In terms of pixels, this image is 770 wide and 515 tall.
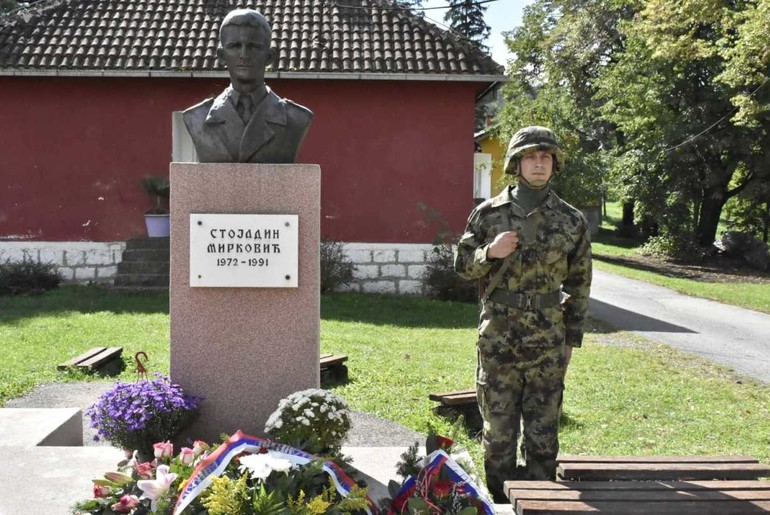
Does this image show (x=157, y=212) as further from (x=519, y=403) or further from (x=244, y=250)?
(x=519, y=403)

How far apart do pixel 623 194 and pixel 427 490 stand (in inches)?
884

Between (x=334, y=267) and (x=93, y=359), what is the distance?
605 centimetres

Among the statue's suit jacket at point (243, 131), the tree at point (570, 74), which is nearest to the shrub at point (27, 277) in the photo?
the statue's suit jacket at point (243, 131)

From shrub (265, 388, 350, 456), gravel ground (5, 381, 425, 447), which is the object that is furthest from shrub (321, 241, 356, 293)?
shrub (265, 388, 350, 456)

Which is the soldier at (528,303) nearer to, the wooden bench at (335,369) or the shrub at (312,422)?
the shrub at (312,422)

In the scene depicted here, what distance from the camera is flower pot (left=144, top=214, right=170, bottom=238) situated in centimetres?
1306

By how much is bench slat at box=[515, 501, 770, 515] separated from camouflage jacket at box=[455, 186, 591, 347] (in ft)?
2.69

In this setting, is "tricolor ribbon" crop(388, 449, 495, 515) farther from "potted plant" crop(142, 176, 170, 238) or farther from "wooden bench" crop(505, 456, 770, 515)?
"potted plant" crop(142, 176, 170, 238)

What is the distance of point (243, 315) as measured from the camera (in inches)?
171

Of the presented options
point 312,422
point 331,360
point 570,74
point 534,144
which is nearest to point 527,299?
point 534,144

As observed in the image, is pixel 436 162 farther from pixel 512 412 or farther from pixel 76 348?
pixel 512 412

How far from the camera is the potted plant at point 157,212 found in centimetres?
1309

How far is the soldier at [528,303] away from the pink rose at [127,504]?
68.1 inches

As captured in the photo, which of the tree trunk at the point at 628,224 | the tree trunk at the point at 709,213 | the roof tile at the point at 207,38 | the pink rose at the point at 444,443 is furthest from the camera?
the tree trunk at the point at 628,224
